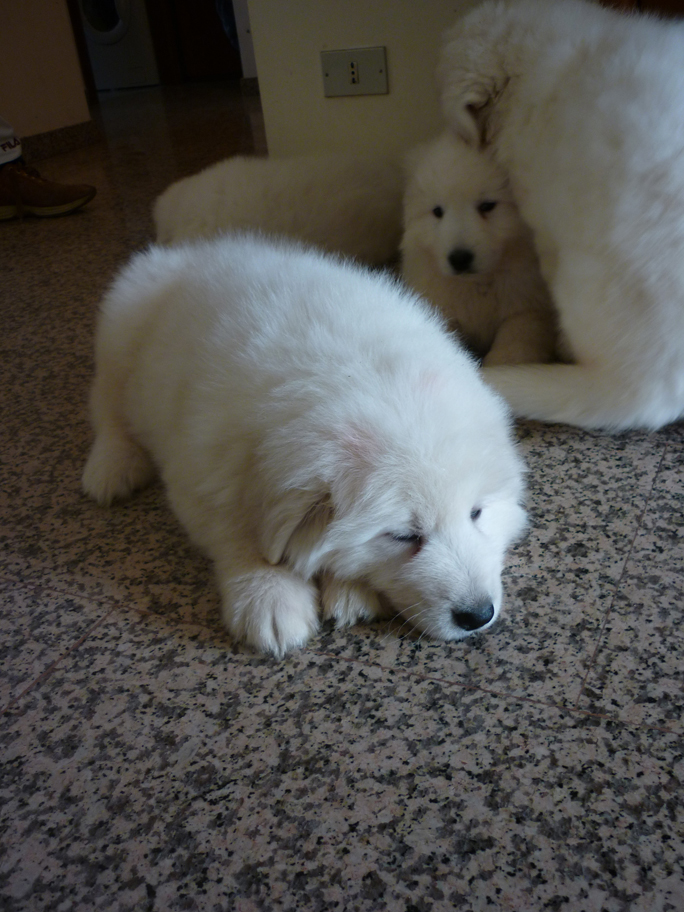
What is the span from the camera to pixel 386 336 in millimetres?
1398

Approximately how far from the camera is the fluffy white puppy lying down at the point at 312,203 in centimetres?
296

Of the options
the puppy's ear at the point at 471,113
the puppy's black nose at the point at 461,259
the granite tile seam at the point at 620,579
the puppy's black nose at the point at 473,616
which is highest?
the puppy's ear at the point at 471,113

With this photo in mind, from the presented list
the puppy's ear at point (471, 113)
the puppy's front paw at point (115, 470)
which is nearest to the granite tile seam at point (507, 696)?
the puppy's front paw at point (115, 470)

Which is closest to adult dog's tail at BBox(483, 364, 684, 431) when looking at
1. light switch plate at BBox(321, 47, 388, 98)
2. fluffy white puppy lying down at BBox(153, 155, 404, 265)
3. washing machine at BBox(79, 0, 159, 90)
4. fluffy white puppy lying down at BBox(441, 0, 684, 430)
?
fluffy white puppy lying down at BBox(441, 0, 684, 430)

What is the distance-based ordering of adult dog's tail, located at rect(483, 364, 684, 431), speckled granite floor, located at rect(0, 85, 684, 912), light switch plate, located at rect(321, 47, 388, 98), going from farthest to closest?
light switch plate, located at rect(321, 47, 388, 98)
adult dog's tail, located at rect(483, 364, 684, 431)
speckled granite floor, located at rect(0, 85, 684, 912)

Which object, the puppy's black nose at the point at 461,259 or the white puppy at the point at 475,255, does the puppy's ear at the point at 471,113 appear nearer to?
the white puppy at the point at 475,255

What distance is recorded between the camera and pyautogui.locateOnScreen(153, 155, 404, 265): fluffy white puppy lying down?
9.71ft

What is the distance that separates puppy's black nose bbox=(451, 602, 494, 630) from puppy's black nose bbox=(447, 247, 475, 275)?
1.39 meters

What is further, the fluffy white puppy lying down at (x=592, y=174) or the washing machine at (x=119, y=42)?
the washing machine at (x=119, y=42)

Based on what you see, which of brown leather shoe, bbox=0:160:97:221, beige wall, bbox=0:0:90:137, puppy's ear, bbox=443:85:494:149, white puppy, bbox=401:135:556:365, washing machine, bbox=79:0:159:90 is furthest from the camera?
washing machine, bbox=79:0:159:90

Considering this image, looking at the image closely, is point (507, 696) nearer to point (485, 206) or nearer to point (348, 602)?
point (348, 602)

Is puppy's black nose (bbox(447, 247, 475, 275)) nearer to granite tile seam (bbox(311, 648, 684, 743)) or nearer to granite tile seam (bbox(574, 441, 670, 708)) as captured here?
granite tile seam (bbox(574, 441, 670, 708))

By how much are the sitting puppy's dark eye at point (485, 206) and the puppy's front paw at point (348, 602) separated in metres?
1.44

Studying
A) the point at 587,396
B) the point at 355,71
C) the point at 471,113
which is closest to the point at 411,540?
the point at 587,396
